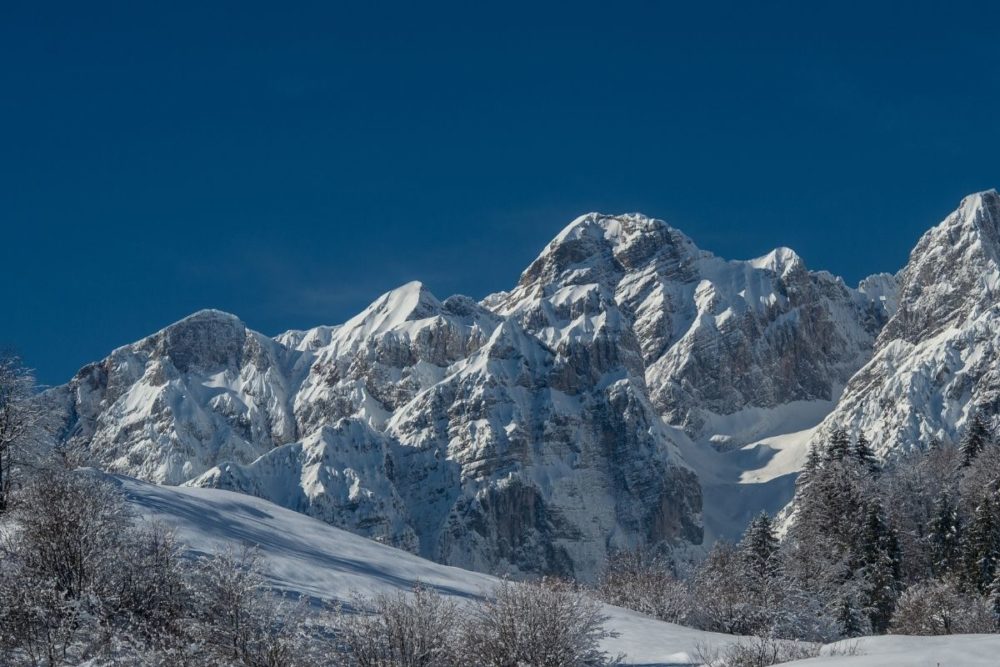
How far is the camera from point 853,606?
2953 inches

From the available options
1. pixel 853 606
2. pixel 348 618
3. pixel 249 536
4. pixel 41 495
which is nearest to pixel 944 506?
pixel 853 606

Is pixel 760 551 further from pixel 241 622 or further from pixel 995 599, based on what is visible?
pixel 241 622

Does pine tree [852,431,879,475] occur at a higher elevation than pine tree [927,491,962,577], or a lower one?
higher

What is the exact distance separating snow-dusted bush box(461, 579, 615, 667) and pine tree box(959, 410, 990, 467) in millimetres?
58605

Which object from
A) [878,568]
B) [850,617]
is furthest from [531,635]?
[878,568]

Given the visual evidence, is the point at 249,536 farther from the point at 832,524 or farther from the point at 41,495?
the point at 832,524

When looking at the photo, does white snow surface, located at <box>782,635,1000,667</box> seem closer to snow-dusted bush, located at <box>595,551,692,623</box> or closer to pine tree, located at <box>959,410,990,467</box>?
snow-dusted bush, located at <box>595,551,692,623</box>

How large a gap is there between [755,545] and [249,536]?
1324 inches

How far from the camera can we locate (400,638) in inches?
1743

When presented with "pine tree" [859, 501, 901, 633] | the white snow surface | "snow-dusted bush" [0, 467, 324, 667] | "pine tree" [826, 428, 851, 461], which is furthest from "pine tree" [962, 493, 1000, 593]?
"snow-dusted bush" [0, 467, 324, 667]

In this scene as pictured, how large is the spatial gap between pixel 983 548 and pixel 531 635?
40135 mm

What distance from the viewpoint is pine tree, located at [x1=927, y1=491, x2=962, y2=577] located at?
270 ft

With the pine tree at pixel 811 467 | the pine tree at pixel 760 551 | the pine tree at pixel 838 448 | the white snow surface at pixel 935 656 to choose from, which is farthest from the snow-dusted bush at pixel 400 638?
the pine tree at pixel 811 467

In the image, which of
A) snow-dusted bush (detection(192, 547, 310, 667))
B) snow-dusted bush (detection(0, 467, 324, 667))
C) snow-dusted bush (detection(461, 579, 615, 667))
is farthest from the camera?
snow-dusted bush (detection(461, 579, 615, 667))
